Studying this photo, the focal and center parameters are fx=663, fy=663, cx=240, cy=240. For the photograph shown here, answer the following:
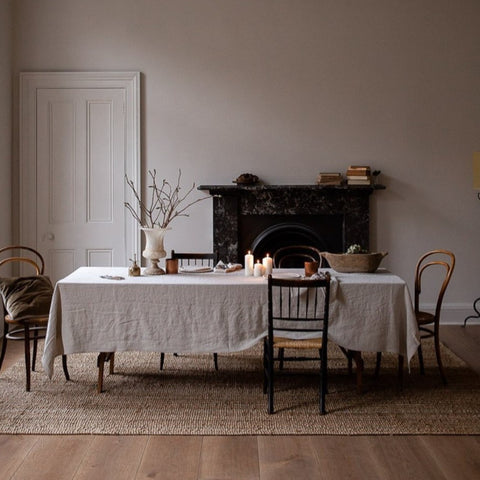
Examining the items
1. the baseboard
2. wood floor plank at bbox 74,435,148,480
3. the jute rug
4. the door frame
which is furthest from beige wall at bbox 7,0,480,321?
wood floor plank at bbox 74,435,148,480

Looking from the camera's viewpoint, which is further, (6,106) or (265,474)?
(6,106)

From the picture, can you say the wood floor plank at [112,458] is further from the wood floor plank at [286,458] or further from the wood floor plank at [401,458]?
the wood floor plank at [401,458]

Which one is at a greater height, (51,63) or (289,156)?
(51,63)

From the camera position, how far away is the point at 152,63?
6.25 meters

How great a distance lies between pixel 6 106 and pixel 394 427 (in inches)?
178

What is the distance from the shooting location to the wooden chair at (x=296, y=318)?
3.80 meters

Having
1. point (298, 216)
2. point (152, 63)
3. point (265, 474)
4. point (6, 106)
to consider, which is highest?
point (152, 63)

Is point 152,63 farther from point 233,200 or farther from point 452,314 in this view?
point 452,314

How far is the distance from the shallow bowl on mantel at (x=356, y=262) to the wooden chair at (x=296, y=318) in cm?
45

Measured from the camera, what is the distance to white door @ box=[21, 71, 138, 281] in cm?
628

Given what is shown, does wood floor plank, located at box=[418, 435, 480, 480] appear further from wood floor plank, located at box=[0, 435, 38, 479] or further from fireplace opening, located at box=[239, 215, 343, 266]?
fireplace opening, located at box=[239, 215, 343, 266]

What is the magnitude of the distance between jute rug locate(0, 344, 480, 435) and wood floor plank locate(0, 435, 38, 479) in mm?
104

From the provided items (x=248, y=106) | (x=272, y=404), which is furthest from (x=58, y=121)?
(x=272, y=404)

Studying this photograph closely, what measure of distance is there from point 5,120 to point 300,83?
9.06ft
